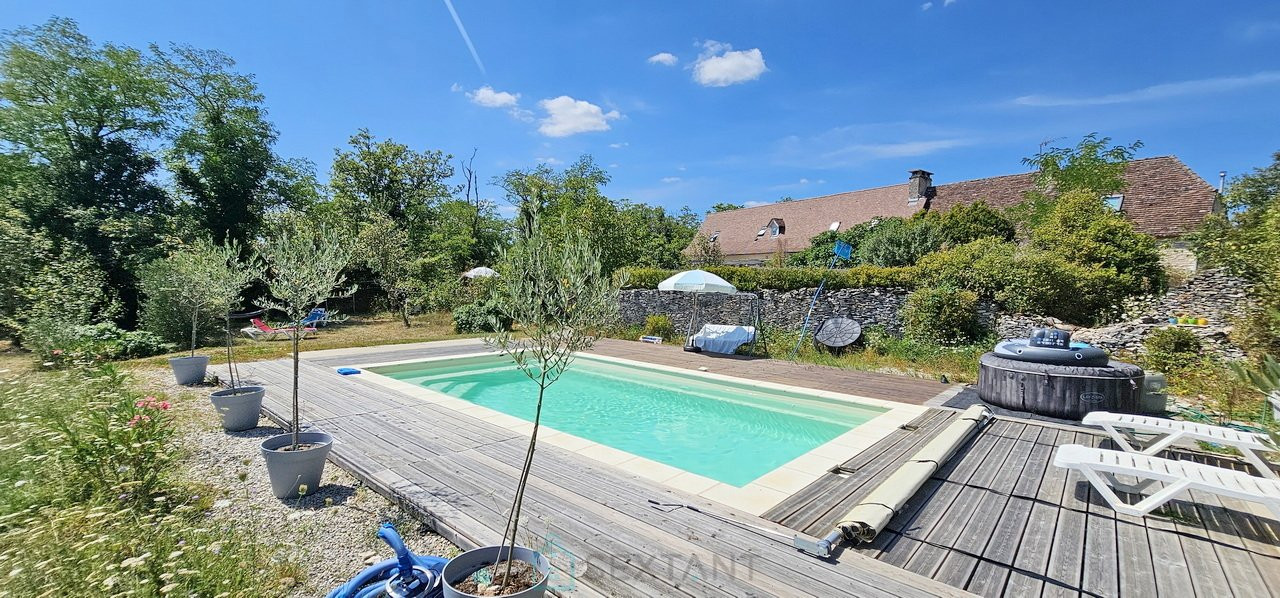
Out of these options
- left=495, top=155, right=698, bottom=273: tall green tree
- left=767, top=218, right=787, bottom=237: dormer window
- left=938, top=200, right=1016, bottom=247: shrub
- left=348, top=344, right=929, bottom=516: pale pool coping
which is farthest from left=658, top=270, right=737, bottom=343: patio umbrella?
left=767, top=218, right=787, bottom=237: dormer window

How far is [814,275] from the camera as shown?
485 inches

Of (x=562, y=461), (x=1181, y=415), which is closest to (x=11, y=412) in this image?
(x=562, y=461)

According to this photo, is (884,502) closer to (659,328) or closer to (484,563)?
(484,563)

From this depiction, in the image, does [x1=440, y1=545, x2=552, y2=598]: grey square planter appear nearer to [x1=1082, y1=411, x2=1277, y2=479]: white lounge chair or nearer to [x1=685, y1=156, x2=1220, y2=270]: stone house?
[x1=1082, y1=411, x2=1277, y2=479]: white lounge chair

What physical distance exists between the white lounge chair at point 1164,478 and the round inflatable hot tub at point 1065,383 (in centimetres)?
232

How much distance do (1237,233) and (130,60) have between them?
28.8 m

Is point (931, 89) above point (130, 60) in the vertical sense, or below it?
below

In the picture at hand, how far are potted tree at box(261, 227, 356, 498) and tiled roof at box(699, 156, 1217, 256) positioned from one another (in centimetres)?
2059

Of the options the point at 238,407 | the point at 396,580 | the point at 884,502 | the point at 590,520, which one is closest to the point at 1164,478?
the point at 884,502

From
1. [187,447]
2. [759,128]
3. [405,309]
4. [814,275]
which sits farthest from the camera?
[759,128]

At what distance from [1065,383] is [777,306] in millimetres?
7722

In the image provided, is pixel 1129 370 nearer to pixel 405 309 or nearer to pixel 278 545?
pixel 278 545

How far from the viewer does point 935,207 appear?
22.5m

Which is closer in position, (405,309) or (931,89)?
(931,89)
